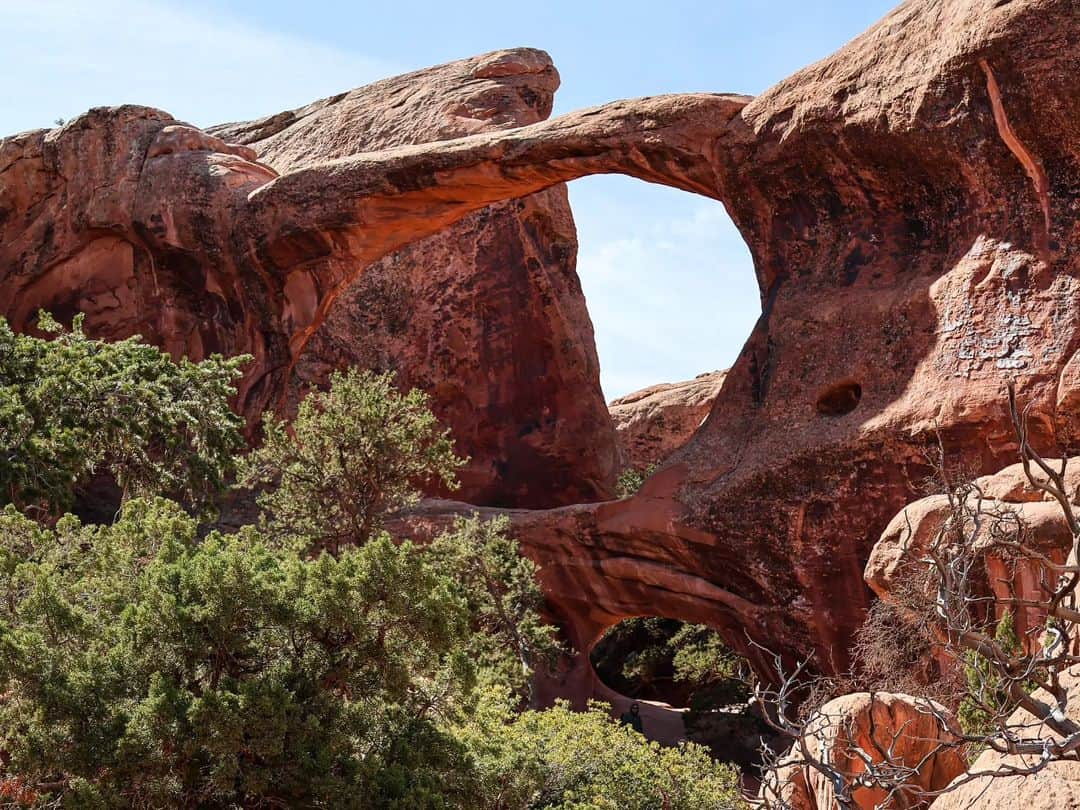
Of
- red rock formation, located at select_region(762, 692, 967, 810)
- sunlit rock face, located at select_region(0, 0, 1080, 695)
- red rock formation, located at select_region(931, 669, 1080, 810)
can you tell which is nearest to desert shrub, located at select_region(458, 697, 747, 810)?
red rock formation, located at select_region(762, 692, 967, 810)

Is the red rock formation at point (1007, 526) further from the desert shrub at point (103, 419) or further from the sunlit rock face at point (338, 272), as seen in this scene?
the sunlit rock face at point (338, 272)

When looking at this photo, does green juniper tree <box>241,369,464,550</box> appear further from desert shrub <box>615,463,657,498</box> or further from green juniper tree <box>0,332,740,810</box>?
desert shrub <box>615,463,657,498</box>

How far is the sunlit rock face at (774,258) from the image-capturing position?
60.9 ft

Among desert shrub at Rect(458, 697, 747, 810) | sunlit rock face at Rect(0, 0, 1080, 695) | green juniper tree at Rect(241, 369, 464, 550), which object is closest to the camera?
desert shrub at Rect(458, 697, 747, 810)

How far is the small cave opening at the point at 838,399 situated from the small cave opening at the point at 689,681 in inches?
156

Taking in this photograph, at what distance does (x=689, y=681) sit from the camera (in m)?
28.9

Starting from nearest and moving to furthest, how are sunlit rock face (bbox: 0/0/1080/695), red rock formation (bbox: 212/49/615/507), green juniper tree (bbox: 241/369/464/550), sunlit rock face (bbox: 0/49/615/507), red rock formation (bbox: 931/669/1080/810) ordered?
1. red rock formation (bbox: 931/669/1080/810)
2. sunlit rock face (bbox: 0/0/1080/695)
3. green juniper tree (bbox: 241/369/464/550)
4. sunlit rock face (bbox: 0/49/615/507)
5. red rock formation (bbox: 212/49/615/507)

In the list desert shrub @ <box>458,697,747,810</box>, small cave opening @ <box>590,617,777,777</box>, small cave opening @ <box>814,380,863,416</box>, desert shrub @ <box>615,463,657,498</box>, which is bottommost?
small cave opening @ <box>590,617,777,777</box>

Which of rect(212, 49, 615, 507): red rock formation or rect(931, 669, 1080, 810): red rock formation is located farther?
rect(212, 49, 615, 507): red rock formation

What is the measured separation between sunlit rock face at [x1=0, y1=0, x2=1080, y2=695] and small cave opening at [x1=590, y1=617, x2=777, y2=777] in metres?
2.29

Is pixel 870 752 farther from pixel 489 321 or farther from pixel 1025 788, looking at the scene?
pixel 489 321

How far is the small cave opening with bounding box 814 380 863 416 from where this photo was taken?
2019 centimetres

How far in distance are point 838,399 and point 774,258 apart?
8.78ft

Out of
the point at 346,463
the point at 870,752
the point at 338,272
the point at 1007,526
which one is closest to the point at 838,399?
the point at 1007,526
